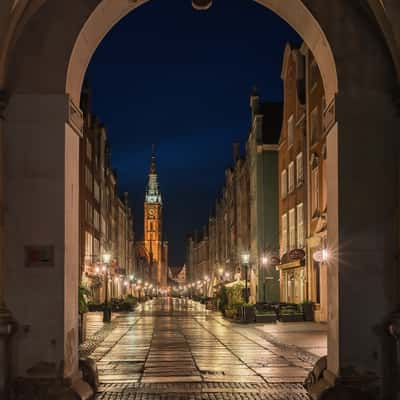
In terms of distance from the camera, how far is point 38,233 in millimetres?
10578

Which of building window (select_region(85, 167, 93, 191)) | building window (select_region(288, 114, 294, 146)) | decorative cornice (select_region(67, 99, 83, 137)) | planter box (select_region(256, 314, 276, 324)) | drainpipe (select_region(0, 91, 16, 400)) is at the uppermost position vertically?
building window (select_region(288, 114, 294, 146))

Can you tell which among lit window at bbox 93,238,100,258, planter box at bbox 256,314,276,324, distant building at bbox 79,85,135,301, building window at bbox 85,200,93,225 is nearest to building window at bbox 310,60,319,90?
planter box at bbox 256,314,276,324

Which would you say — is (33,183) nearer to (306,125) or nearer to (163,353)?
(163,353)

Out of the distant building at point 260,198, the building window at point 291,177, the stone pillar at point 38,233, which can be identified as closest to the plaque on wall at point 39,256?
the stone pillar at point 38,233

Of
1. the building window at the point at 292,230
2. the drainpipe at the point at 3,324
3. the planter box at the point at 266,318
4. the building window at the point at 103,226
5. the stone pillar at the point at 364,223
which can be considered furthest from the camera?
the building window at the point at 103,226

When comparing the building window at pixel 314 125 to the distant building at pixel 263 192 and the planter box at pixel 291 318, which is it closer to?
the planter box at pixel 291 318

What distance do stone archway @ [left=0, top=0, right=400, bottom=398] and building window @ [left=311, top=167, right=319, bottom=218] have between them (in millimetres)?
27953

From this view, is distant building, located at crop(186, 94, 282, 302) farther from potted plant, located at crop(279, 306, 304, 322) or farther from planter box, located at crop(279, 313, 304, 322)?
planter box, located at crop(279, 313, 304, 322)

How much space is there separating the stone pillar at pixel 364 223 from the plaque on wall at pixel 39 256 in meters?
4.01

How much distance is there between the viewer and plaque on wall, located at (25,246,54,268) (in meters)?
10.5

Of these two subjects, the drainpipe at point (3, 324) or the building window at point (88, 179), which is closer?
the drainpipe at point (3, 324)

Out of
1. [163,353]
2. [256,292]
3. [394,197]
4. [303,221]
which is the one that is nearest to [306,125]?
[303,221]

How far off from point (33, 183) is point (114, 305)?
166 feet

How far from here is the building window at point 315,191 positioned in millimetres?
38938
